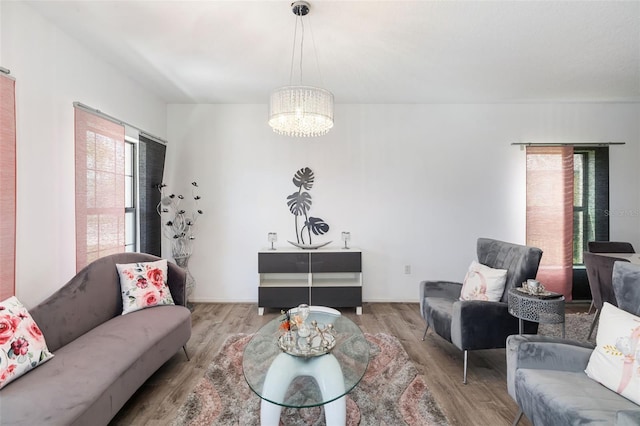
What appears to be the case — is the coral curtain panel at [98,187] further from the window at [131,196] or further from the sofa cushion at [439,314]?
the sofa cushion at [439,314]

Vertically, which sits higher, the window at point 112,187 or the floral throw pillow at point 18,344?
the window at point 112,187

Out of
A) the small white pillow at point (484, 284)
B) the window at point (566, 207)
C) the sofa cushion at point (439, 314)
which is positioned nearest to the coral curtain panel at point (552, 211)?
the window at point (566, 207)

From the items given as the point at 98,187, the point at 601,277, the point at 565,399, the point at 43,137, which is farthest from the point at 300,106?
the point at 601,277

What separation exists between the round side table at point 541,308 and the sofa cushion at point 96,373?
2545 millimetres

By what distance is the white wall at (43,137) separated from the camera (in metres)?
2.00

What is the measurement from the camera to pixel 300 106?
215cm

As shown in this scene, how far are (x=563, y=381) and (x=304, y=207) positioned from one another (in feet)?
10.0

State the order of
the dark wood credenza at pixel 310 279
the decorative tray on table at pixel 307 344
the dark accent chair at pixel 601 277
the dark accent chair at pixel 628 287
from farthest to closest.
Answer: the dark wood credenza at pixel 310 279
the dark accent chair at pixel 601 277
the decorative tray on table at pixel 307 344
the dark accent chair at pixel 628 287

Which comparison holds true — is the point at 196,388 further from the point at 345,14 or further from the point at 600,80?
the point at 600,80

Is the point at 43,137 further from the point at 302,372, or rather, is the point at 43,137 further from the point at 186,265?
the point at 302,372

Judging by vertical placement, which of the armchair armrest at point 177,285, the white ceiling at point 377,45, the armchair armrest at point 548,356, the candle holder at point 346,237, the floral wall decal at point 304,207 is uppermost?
the white ceiling at point 377,45

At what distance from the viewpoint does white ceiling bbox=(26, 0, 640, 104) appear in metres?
2.10

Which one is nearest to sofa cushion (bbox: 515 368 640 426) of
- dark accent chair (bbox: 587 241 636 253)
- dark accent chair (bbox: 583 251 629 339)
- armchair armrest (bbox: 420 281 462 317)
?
armchair armrest (bbox: 420 281 462 317)

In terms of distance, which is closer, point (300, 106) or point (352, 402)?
point (352, 402)
